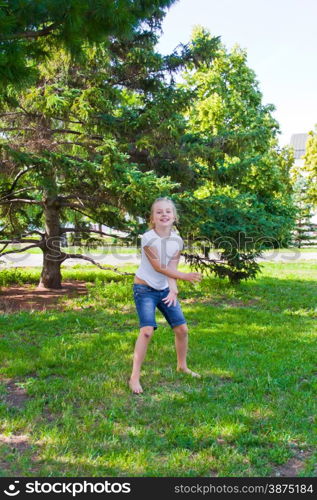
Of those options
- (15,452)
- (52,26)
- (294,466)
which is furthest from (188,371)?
(52,26)

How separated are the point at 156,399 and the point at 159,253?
125 centimetres

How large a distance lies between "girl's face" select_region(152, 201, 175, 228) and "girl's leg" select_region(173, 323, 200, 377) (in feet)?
3.22

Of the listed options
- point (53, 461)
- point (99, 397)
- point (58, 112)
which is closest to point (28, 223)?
point (58, 112)

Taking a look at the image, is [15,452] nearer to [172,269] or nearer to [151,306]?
[151,306]

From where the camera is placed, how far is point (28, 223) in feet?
36.3

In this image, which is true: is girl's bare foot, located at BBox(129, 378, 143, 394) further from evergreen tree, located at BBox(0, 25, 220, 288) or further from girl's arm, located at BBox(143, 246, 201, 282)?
evergreen tree, located at BBox(0, 25, 220, 288)

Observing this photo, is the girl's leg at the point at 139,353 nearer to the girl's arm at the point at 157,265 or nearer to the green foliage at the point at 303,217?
the girl's arm at the point at 157,265

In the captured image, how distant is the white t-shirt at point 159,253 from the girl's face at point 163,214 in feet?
0.38

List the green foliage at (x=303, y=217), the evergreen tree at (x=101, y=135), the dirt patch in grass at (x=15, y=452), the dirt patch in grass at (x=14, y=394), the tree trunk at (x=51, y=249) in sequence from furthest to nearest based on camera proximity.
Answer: the green foliage at (x=303, y=217)
the tree trunk at (x=51, y=249)
the evergreen tree at (x=101, y=135)
the dirt patch in grass at (x=14, y=394)
the dirt patch in grass at (x=15, y=452)

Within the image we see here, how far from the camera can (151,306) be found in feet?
13.5

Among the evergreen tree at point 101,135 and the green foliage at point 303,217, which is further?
the green foliage at point 303,217

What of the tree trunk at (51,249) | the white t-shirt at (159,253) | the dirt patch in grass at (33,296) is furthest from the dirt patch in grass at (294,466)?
the tree trunk at (51,249)

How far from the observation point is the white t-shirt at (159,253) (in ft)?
13.5

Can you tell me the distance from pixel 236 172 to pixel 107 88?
294cm
